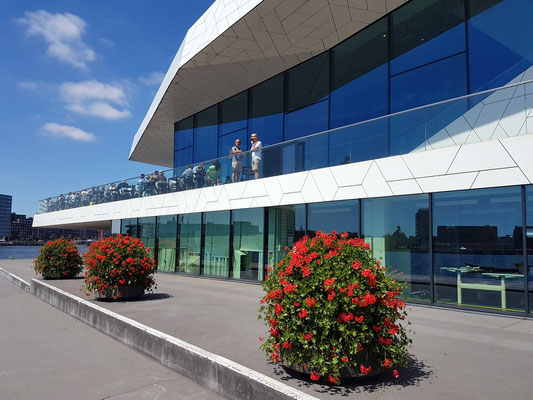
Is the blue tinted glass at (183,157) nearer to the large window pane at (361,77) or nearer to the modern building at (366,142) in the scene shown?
the modern building at (366,142)

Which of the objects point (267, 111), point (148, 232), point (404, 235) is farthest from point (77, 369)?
point (148, 232)

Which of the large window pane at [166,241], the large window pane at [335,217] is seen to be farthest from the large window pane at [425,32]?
the large window pane at [166,241]

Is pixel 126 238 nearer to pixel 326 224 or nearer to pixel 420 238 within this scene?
pixel 326 224

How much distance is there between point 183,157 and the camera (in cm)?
2606

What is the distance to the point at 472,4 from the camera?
12742mm

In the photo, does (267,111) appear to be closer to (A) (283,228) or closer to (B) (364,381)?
(A) (283,228)

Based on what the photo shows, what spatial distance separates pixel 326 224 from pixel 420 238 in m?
3.17

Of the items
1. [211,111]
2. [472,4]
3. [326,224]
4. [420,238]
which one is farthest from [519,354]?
[211,111]

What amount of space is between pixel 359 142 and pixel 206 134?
13.5 meters

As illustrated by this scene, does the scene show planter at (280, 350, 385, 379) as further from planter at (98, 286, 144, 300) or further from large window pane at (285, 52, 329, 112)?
large window pane at (285, 52, 329, 112)

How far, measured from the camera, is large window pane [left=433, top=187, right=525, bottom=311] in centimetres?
926

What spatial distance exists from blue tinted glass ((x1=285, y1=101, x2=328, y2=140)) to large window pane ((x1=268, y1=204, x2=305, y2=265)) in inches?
163

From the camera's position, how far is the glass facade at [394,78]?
1167 cm

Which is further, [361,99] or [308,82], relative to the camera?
[308,82]
